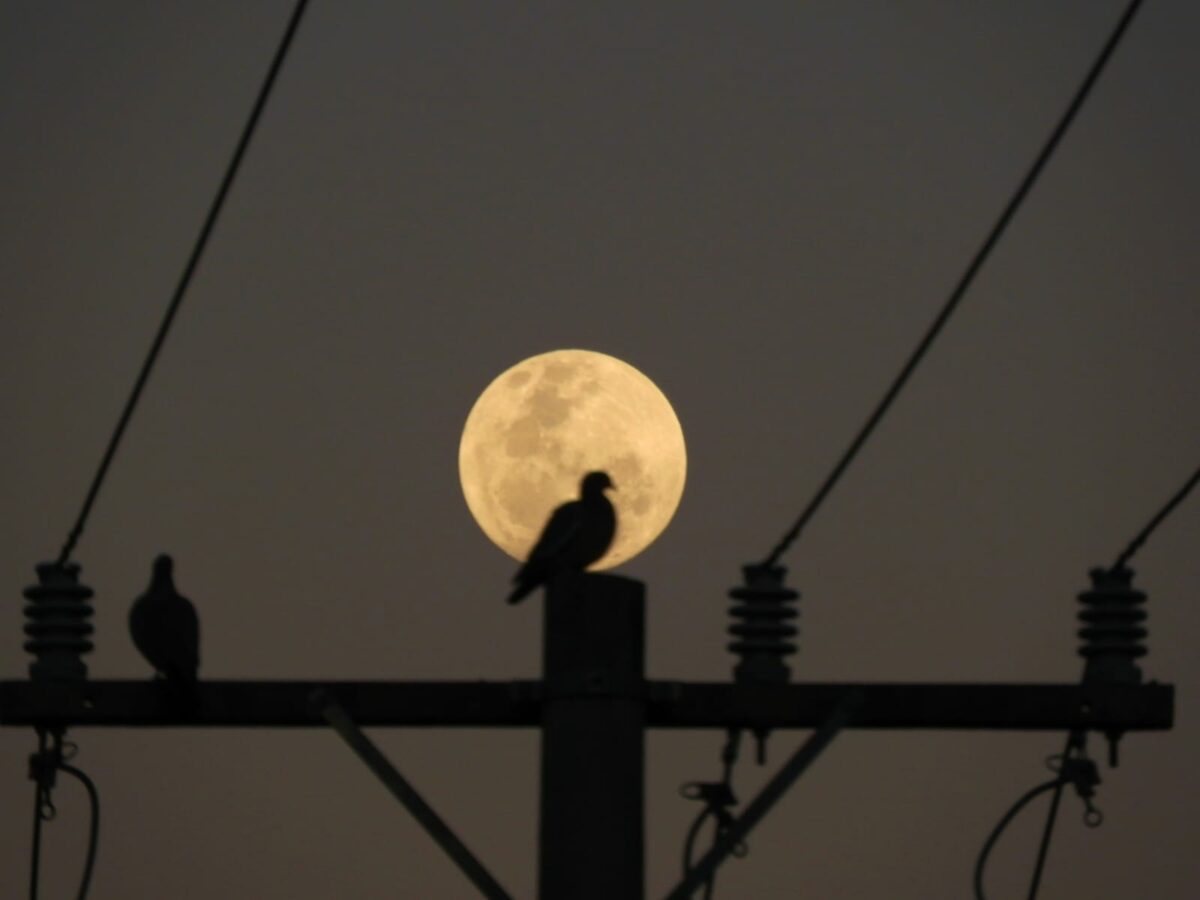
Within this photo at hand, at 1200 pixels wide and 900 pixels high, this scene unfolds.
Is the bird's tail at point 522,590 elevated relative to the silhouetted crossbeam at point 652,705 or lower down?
elevated

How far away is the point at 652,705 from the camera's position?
19.6 feet

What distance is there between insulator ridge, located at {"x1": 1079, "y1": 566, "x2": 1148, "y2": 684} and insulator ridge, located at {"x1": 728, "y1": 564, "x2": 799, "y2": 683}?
2.96 feet

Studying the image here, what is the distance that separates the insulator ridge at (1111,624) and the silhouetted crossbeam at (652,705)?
116 mm

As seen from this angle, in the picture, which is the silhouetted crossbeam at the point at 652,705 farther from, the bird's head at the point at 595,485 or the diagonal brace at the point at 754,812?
the bird's head at the point at 595,485

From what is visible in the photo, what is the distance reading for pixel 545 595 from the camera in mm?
5934

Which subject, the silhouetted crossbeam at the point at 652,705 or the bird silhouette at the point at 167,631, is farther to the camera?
the bird silhouette at the point at 167,631

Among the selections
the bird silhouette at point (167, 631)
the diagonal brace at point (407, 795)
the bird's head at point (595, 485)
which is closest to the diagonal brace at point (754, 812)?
the diagonal brace at point (407, 795)

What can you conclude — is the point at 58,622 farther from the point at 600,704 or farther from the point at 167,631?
the point at 600,704

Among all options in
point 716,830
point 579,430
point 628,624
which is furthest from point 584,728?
point 579,430

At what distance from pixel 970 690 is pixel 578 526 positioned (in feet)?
4.17

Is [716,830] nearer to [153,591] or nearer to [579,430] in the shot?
[153,591]

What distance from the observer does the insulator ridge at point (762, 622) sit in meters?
6.30

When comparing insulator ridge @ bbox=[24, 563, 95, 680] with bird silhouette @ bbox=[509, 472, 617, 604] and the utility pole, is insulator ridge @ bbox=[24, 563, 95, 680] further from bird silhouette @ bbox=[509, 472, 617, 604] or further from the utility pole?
bird silhouette @ bbox=[509, 472, 617, 604]

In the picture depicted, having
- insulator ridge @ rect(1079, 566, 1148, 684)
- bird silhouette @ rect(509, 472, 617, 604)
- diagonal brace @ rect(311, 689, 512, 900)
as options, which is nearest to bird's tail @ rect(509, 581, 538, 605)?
bird silhouette @ rect(509, 472, 617, 604)
